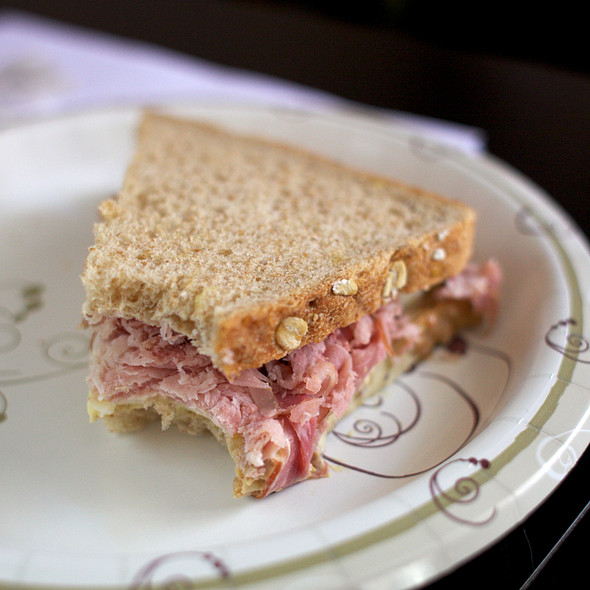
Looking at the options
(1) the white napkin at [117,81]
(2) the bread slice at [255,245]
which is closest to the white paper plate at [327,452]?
(2) the bread slice at [255,245]

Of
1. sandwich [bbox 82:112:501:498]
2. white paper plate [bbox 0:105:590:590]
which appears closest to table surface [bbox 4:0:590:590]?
white paper plate [bbox 0:105:590:590]

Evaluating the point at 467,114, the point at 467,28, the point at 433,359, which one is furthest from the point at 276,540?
the point at 467,28

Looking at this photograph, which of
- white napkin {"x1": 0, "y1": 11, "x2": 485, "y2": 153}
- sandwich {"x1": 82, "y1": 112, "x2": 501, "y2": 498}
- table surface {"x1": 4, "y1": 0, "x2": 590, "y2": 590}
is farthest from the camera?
white napkin {"x1": 0, "y1": 11, "x2": 485, "y2": 153}

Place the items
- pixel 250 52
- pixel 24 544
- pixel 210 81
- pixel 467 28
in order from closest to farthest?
pixel 24 544 < pixel 210 81 < pixel 250 52 < pixel 467 28

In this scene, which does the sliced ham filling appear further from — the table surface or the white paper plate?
the table surface

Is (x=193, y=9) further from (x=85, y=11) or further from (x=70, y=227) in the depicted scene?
(x=70, y=227)

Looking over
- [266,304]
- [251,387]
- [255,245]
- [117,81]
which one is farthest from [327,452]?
[117,81]

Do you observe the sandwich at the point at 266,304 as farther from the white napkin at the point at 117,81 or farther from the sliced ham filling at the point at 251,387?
the white napkin at the point at 117,81

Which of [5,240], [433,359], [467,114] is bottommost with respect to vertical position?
[5,240]
